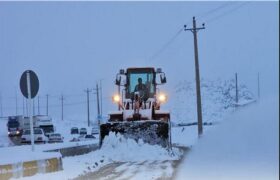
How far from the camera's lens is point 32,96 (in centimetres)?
1460

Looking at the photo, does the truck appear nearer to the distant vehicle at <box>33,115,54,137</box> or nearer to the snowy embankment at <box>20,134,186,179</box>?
the distant vehicle at <box>33,115,54,137</box>

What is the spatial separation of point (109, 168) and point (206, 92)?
8512 centimetres

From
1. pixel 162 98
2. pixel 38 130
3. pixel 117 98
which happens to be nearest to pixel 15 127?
pixel 38 130

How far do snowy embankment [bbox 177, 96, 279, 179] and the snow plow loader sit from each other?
1698 cm

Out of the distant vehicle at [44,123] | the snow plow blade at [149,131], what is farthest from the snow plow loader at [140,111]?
the distant vehicle at [44,123]

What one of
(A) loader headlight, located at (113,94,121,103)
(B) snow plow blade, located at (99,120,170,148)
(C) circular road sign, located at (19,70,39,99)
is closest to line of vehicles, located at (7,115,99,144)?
(A) loader headlight, located at (113,94,121,103)

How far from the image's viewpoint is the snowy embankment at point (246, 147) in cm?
300

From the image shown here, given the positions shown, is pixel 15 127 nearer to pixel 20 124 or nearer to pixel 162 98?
pixel 20 124

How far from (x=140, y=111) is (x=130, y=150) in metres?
2.63

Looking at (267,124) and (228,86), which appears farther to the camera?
(228,86)

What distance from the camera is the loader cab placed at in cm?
2444

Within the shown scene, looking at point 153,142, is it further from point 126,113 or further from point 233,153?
point 233,153

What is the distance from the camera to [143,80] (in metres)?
24.8

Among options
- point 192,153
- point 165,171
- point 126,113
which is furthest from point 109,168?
point 192,153
